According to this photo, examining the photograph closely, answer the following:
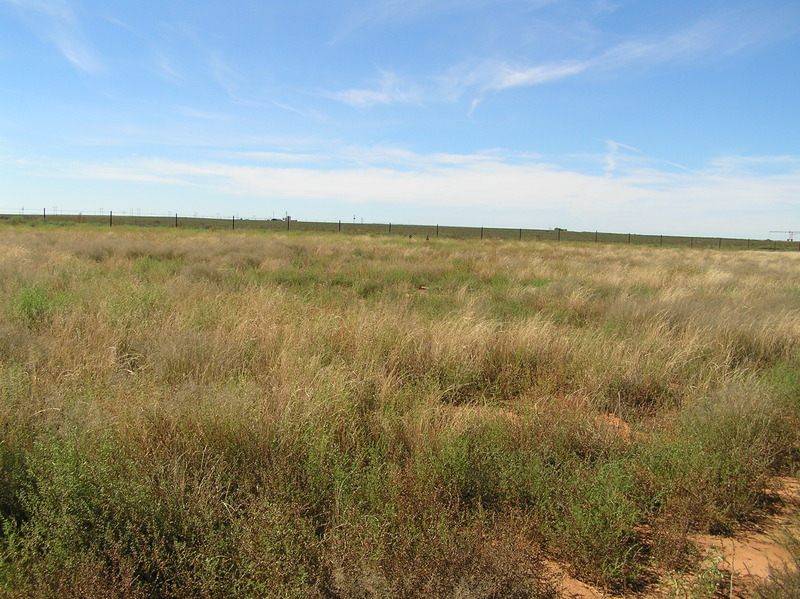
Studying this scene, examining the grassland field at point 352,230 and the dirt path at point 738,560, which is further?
the grassland field at point 352,230

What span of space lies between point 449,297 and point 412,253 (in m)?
10.4

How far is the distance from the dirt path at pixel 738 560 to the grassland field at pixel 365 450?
63mm

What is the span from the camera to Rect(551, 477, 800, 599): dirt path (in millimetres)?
2336

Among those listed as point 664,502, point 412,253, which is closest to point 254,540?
point 664,502

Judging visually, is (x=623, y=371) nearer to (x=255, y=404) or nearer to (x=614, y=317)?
(x=614, y=317)

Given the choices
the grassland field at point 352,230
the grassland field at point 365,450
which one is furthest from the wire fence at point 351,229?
the grassland field at point 365,450

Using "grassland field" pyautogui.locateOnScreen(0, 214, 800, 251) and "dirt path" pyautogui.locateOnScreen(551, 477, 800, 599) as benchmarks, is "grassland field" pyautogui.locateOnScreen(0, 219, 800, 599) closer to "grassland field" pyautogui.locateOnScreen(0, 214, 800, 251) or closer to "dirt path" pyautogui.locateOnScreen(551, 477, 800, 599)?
"dirt path" pyautogui.locateOnScreen(551, 477, 800, 599)

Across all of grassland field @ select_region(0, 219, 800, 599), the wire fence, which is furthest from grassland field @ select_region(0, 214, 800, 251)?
grassland field @ select_region(0, 219, 800, 599)

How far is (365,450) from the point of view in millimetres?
3176

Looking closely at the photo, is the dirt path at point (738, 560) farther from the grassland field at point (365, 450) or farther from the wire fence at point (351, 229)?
the wire fence at point (351, 229)

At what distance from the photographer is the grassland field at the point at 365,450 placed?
2.20m

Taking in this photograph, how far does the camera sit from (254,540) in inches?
89.0

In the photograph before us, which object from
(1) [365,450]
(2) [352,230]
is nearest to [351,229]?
(2) [352,230]

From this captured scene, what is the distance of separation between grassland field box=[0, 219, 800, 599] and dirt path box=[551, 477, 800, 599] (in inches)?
2.5
